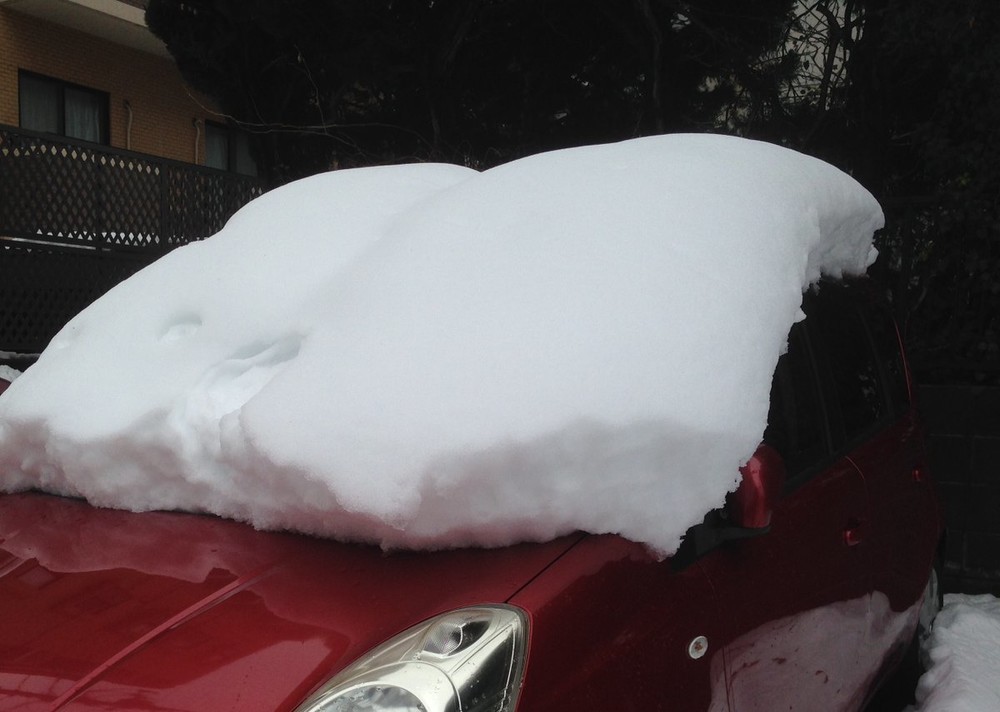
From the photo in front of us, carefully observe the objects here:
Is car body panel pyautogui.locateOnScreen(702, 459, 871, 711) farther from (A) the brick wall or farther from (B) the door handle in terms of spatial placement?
(A) the brick wall

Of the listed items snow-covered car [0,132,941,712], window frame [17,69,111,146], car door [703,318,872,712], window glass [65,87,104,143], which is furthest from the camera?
window glass [65,87,104,143]

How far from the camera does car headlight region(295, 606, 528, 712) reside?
1.35m

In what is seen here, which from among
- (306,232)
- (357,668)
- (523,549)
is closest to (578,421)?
(523,549)

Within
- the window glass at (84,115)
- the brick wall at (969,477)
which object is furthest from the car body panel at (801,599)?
the window glass at (84,115)

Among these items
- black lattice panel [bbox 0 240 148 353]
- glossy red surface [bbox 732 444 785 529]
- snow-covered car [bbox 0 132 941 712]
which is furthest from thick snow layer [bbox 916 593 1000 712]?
black lattice panel [bbox 0 240 148 353]

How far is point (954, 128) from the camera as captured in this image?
184 inches

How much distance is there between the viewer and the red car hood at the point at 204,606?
4.52ft

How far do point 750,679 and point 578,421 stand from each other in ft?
2.45

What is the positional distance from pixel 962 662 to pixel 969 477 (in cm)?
157

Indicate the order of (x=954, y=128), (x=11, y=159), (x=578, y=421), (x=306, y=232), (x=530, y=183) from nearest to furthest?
(x=578, y=421) → (x=530, y=183) → (x=306, y=232) → (x=954, y=128) → (x=11, y=159)

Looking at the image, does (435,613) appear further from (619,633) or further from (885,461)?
(885,461)

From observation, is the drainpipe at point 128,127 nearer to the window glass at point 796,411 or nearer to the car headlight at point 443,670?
the window glass at point 796,411

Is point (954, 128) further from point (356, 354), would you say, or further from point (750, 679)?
point (356, 354)

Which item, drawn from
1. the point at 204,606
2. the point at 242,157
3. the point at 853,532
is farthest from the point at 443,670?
the point at 242,157
